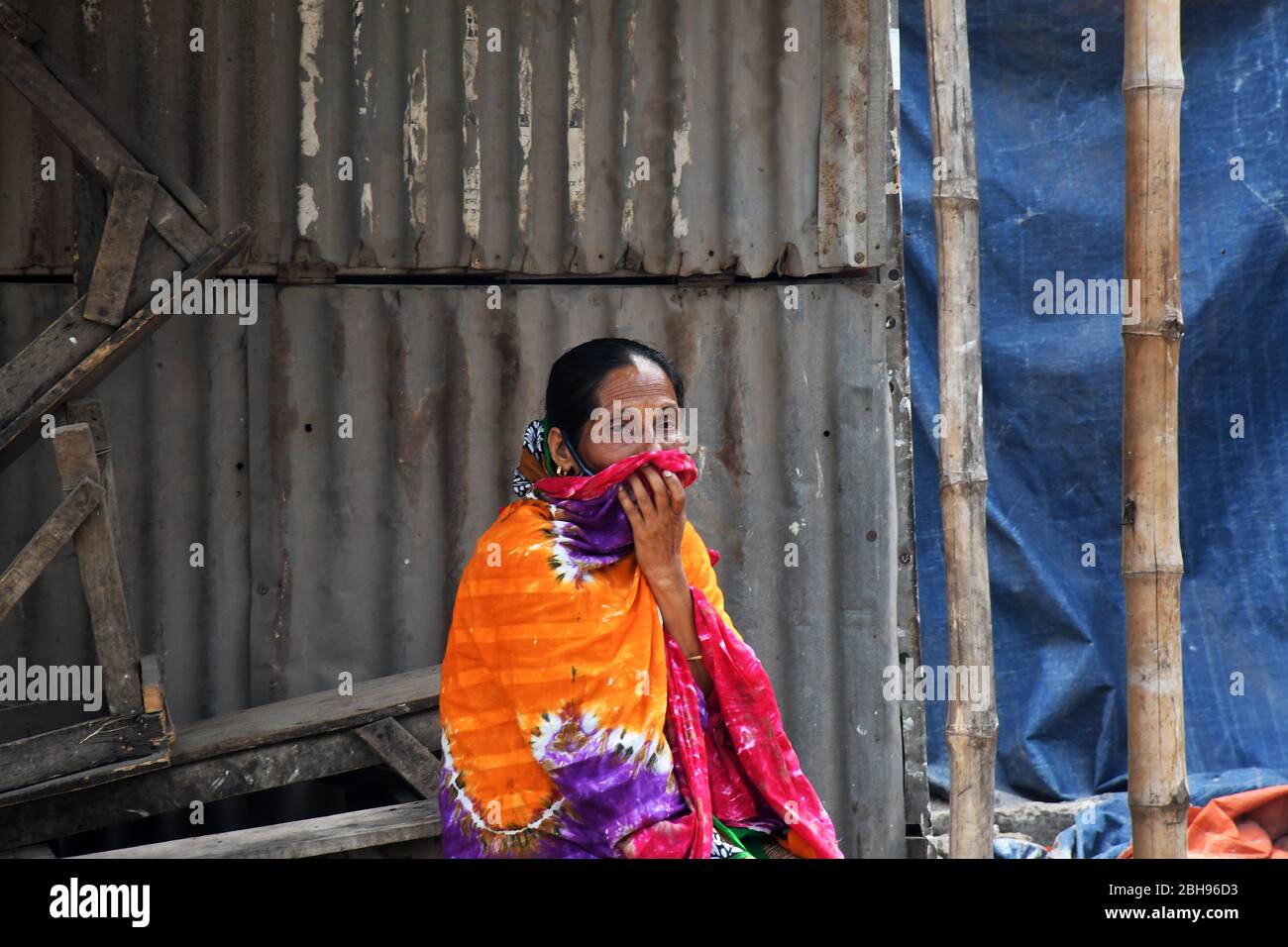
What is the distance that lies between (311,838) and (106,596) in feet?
2.43

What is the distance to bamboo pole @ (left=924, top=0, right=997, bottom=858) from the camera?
3.42 m

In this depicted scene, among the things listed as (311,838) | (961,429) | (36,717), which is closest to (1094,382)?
(961,429)

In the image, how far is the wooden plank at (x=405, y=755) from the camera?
3.34 m

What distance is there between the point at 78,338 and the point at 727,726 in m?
1.72

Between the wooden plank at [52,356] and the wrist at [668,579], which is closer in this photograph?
the wrist at [668,579]

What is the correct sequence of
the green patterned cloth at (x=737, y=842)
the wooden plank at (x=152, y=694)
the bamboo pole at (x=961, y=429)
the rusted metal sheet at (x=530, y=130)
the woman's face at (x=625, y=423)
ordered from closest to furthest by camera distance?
the green patterned cloth at (x=737, y=842), the woman's face at (x=625, y=423), the wooden plank at (x=152, y=694), the bamboo pole at (x=961, y=429), the rusted metal sheet at (x=530, y=130)

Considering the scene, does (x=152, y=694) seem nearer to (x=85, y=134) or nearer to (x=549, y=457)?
(x=549, y=457)

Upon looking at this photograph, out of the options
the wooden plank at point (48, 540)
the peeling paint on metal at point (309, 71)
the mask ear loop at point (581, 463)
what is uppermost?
the peeling paint on metal at point (309, 71)

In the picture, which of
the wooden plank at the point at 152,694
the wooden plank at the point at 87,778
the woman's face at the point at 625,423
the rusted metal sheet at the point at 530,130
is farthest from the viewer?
the rusted metal sheet at the point at 530,130

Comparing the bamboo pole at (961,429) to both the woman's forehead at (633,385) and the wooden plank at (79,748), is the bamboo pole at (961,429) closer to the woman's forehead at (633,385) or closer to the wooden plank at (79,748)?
the woman's forehead at (633,385)

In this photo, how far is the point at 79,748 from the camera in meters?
3.10

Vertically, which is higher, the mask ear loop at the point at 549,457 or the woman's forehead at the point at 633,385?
the woman's forehead at the point at 633,385

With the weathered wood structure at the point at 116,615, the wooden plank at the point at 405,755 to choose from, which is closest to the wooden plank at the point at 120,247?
the weathered wood structure at the point at 116,615

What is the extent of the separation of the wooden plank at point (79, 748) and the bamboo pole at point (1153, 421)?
223 centimetres
